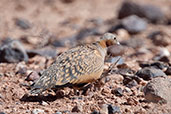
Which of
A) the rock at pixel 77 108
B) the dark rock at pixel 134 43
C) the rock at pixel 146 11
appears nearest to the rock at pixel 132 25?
the dark rock at pixel 134 43

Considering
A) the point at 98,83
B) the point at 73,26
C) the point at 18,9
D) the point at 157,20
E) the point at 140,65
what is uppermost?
the point at 18,9

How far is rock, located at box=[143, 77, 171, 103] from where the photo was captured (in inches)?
201

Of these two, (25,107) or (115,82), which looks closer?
(25,107)

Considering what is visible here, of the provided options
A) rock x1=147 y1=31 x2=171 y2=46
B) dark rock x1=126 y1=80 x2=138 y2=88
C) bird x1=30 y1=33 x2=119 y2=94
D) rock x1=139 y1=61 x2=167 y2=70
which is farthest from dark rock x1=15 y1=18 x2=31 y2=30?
bird x1=30 y1=33 x2=119 y2=94

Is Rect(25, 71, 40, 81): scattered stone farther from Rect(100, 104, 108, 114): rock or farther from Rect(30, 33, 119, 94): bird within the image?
Rect(100, 104, 108, 114): rock

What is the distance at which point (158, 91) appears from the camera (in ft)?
16.9

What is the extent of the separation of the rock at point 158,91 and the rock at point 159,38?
497 cm

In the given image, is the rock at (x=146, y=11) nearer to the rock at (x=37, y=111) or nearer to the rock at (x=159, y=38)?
the rock at (x=159, y=38)

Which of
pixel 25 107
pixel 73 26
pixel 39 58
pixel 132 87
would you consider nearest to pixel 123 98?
pixel 132 87

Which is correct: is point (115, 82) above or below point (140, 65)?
below

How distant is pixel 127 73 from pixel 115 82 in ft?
1.59

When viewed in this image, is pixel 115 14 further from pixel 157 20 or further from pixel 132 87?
pixel 132 87

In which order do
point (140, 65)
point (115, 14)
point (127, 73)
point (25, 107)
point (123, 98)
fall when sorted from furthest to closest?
point (115, 14), point (140, 65), point (127, 73), point (123, 98), point (25, 107)

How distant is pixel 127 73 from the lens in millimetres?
6715
